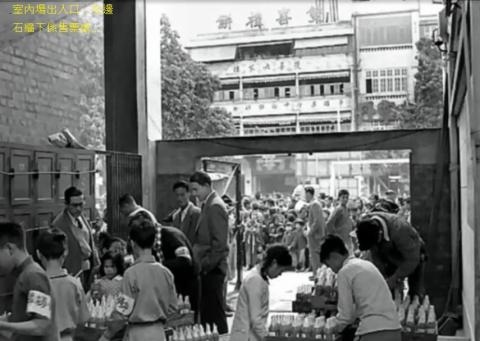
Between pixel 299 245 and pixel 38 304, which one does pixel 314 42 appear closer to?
pixel 299 245

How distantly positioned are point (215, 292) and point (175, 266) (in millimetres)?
1282

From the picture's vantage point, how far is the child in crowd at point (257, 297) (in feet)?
15.1

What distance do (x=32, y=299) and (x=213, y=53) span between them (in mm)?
14471

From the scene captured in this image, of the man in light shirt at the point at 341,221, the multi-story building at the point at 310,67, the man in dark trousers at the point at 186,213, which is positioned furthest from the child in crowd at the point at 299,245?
the man in dark trousers at the point at 186,213

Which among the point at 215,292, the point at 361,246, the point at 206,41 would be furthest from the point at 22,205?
the point at 206,41

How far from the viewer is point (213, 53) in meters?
17.4

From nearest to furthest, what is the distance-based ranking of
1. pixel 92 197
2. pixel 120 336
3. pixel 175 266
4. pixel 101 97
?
pixel 120 336, pixel 175 266, pixel 92 197, pixel 101 97

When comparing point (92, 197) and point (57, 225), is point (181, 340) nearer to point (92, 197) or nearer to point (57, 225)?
point (57, 225)

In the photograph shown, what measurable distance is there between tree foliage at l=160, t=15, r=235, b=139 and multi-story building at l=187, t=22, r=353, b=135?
68.1 inches

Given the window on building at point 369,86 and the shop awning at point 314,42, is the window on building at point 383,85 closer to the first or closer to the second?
the window on building at point 369,86

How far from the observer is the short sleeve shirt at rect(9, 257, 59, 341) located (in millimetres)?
3354

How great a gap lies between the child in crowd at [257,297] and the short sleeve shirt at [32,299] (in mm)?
1541

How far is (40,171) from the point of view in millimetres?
7430

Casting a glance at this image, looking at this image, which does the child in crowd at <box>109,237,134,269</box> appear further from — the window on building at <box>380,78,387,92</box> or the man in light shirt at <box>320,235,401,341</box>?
the window on building at <box>380,78,387,92</box>
